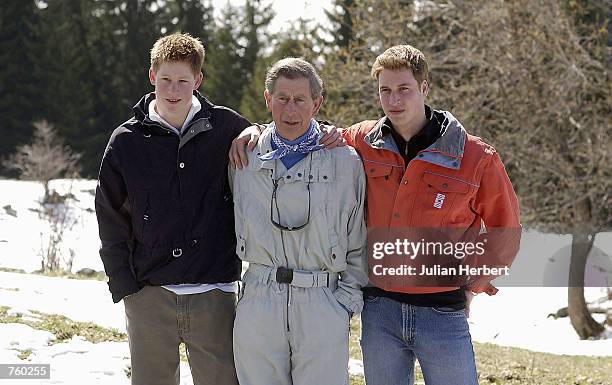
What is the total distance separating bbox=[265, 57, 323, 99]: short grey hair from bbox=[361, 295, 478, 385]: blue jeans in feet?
3.09

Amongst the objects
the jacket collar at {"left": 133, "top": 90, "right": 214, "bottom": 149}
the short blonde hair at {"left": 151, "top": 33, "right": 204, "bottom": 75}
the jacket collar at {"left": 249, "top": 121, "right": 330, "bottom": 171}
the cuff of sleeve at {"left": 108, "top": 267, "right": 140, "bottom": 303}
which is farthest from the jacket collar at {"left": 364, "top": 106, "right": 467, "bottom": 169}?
the cuff of sleeve at {"left": 108, "top": 267, "right": 140, "bottom": 303}

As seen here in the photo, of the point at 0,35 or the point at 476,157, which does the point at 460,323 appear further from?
the point at 0,35

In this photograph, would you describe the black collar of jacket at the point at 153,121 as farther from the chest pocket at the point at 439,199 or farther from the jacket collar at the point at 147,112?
the chest pocket at the point at 439,199

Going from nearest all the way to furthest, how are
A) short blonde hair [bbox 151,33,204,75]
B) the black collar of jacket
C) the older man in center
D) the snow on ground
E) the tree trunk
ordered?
the older man in center
short blonde hair [bbox 151,33,204,75]
the black collar of jacket
the snow on ground
the tree trunk

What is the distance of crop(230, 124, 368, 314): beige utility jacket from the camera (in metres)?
3.15

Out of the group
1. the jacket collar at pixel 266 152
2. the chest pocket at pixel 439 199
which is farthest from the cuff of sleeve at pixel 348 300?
the jacket collar at pixel 266 152

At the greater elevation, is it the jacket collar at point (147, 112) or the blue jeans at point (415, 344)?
the jacket collar at point (147, 112)

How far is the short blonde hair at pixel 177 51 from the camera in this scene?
3.36m

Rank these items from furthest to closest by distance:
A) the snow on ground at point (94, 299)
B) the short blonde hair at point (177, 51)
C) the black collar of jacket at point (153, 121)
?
1. the snow on ground at point (94, 299)
2. the black collar of jacket at point (153, 121)
3. the short blonde hair at point (177, 51)

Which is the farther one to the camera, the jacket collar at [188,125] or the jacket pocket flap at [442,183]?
the jacket collar at [188,125]

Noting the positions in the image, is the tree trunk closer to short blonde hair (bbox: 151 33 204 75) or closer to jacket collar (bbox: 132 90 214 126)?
jacket collar (bbox: 132 90 214 126)

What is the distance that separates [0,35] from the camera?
108 ft

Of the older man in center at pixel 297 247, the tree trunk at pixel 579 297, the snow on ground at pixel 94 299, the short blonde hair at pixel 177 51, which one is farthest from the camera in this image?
the tree trunk at pixel 579 297

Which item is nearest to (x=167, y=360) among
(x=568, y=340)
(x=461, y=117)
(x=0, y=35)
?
(x=461, y=117)
